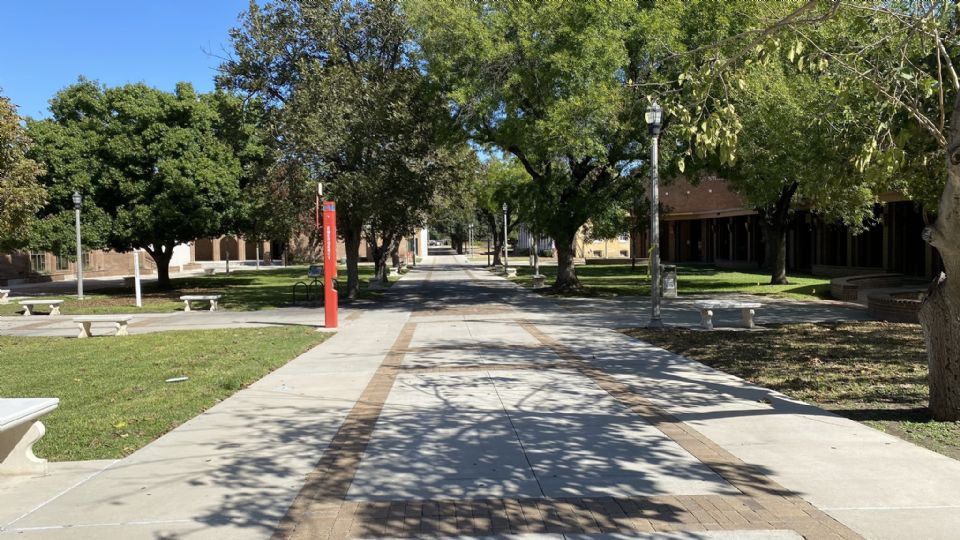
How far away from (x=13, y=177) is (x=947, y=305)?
15242mm

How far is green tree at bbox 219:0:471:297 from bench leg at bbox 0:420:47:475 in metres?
14.9

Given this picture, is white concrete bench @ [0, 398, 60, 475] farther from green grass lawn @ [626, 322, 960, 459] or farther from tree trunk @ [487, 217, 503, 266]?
tree trunk @ [487, 217, 503, 266]

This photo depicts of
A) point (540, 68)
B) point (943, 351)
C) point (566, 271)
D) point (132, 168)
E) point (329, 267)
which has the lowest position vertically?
point (943, 351)

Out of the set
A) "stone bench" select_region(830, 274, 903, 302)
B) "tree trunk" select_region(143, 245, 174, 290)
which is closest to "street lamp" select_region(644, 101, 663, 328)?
"stone bench" select_region(830, 274, 903, 302)

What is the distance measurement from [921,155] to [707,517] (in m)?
10.5

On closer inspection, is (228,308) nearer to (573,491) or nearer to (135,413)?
(135,413)

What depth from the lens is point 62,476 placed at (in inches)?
217

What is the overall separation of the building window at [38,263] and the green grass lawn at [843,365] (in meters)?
36.6

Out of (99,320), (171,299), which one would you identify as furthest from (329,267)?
(171,299)

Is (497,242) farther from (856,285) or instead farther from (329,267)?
(329,267)

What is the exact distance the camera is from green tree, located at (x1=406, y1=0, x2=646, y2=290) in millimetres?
18938

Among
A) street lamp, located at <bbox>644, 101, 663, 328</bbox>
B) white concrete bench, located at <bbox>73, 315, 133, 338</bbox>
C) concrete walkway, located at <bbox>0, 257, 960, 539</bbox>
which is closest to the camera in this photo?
concrete walkway, located at <bbox>0, 257, 960, 539</bbox>

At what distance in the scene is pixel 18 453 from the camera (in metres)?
5.48

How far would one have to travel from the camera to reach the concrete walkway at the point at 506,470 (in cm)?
447
